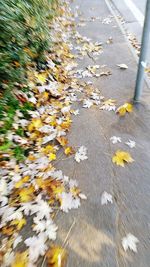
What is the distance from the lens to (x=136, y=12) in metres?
7.66

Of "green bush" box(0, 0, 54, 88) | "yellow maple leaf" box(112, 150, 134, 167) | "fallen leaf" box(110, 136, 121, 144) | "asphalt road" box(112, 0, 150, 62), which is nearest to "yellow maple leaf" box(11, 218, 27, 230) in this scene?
"yellow maple leaf" box(112, 150, 134, 167)

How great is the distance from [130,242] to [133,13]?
7.33m

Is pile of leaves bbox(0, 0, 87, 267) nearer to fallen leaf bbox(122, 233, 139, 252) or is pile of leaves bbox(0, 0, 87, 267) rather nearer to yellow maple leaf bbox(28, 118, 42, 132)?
yellow maple leaf bbox(28, 118, 42, 132)

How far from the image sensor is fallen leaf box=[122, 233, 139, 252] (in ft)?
6.98

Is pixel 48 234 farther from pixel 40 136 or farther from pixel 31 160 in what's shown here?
pixel 40 136

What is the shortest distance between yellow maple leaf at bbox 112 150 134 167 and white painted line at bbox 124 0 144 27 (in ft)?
17.2

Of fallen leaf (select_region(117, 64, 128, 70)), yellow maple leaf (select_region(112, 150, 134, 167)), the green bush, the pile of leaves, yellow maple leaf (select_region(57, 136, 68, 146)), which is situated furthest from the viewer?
fallen leaf (select_region(117, 64, 128, 70))

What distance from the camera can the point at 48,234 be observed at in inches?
89.4

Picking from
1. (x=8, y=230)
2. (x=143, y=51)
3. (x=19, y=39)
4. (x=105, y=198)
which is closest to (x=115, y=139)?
(x=105, y=198)

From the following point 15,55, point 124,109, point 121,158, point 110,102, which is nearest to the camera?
point 121,158

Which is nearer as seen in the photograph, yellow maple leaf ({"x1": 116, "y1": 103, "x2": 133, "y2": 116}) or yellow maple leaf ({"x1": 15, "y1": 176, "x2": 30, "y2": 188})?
yellow maple leaf ({"x1": 15, "y1": 176, "x2": 30, "y2": 188})

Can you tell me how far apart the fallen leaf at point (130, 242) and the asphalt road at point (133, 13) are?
518cm

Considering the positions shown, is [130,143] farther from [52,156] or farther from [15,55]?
[15,55]

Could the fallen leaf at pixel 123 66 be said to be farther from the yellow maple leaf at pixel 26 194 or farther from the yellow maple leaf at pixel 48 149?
the yellow maple leaf at pixel 26 194
